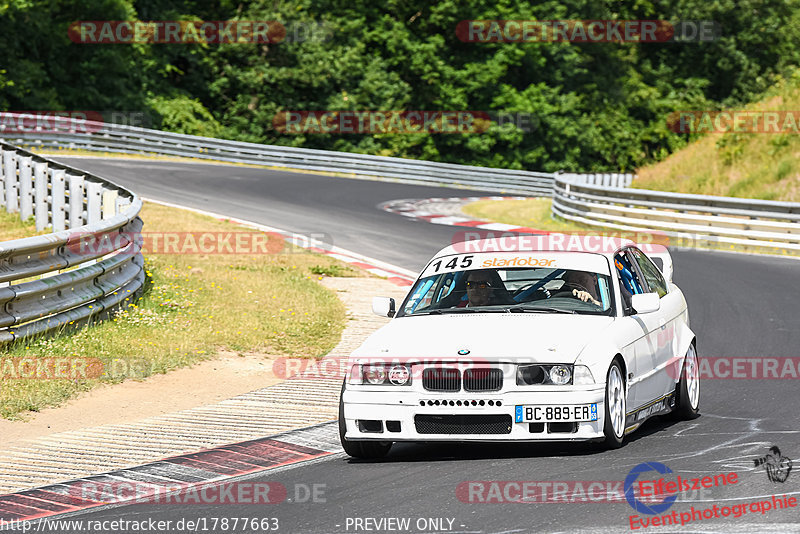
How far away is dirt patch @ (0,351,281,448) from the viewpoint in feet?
29.9

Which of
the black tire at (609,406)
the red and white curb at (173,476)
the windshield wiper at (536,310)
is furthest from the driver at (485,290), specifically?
the red and white curb at (173,476)

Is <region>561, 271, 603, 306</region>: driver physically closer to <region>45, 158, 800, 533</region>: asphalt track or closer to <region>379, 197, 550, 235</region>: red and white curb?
<region>45, 158, 800, 533</region>: asphalt track

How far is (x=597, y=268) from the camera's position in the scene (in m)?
8.98

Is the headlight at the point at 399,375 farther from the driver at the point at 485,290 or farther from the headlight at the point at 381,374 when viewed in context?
the driver at the point at 485,290

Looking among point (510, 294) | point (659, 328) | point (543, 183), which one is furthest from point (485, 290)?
point (543, 183)

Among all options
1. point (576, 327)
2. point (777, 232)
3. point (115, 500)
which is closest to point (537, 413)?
point (576, 327)

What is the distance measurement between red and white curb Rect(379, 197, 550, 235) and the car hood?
1697 cm

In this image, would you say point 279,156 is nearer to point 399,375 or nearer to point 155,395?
point 155,395

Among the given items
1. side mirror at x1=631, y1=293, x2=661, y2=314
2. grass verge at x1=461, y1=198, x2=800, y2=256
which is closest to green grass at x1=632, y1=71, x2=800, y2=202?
grass verge at x1=461, y1=198, x2=800, y2=256

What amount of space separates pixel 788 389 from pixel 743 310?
4.94 metres

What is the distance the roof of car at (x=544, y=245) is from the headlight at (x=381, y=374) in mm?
1653

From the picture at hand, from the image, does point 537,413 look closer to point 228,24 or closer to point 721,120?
point 721,120

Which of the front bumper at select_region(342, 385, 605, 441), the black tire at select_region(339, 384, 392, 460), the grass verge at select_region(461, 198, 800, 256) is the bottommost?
the grass verge at select_region(461, 198, 800, 256)

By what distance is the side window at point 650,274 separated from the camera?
9.70m
